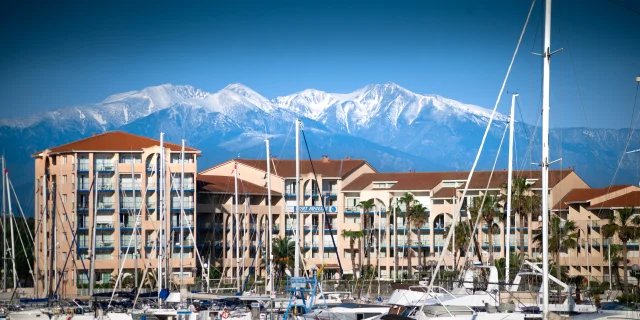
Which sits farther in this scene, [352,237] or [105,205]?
[352,237]

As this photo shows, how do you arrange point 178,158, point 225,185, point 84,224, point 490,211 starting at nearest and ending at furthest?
point 490,211 < point 84,224 < point 178,158 < point 225,185

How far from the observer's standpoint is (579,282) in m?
86.2

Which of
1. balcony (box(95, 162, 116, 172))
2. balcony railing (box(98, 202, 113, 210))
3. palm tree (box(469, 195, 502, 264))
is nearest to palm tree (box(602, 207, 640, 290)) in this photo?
palm tree (box(469, 195, 502, 264))

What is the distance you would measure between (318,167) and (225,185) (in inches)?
520

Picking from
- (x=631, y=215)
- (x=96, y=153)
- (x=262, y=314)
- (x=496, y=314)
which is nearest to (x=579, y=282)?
(x=631, y=215)

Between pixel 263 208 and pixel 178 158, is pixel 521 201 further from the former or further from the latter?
pixel 178 158

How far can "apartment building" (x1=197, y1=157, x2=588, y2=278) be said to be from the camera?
375ft

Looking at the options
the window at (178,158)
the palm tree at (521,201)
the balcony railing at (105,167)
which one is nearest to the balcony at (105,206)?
the balcony railing at (105,167)

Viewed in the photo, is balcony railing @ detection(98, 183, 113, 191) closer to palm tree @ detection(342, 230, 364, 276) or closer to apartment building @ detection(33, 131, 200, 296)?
apartment building @ detection(33, 131, 200, 296)

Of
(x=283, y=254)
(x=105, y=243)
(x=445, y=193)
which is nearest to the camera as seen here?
(x=105, y=243)

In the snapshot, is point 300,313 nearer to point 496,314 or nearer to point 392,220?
point 496,314

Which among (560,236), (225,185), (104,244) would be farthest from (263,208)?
(560,236)

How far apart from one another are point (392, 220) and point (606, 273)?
25.6m

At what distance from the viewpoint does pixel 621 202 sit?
10188 centimetres
